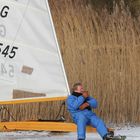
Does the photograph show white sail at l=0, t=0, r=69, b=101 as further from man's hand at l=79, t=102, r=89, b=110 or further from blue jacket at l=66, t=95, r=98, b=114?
man's hand at l=79, t=102, r=89, b=110

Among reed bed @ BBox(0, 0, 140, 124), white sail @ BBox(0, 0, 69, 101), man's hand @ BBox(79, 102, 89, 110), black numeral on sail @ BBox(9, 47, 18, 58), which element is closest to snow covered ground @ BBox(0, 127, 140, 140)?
reed bed @ BBox(0, 0, 140, 124)

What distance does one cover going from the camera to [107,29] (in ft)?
28.1

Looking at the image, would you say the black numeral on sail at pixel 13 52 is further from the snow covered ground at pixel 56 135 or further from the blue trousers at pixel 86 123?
the snow covered ground at pixel 56 135

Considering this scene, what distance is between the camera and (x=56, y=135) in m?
7.14

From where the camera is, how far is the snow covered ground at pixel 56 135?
6.73 metres

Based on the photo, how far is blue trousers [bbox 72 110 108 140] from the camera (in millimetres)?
5797

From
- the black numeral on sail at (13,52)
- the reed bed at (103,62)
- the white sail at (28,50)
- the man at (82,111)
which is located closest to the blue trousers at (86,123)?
the man at (82,111)

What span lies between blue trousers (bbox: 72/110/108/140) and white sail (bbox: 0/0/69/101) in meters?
0.41

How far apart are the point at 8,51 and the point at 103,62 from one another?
101 inches

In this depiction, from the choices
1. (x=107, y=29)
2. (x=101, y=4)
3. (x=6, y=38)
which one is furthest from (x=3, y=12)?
(x=101, y=4)

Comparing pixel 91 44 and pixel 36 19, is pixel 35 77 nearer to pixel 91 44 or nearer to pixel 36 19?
pixel 36 19

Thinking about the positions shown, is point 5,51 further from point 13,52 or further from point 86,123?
point 86,123

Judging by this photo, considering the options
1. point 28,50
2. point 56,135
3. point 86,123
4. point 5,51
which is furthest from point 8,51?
point 56,135

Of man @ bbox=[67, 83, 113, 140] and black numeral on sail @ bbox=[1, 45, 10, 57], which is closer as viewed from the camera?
man @ bbox=[67, 83, 113, 140]
